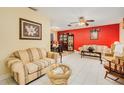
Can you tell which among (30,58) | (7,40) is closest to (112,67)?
(30,58)

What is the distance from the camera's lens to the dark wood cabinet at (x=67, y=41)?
27.4ft

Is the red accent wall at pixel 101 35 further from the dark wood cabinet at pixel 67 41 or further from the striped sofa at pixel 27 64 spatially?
the striped sofa at pixel 27 64

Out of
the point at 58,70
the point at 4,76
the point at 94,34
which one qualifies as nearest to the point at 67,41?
the point at 94,34

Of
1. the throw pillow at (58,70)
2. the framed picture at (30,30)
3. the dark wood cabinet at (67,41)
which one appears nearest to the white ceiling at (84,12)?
the framed picture at (30,30)

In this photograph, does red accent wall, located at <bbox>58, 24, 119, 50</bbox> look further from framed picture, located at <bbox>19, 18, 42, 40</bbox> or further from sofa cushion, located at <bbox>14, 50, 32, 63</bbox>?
sofa cushion, located at <bbox>14, 50, 32, 63</bbox>

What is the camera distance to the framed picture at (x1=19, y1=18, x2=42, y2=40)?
3.16m

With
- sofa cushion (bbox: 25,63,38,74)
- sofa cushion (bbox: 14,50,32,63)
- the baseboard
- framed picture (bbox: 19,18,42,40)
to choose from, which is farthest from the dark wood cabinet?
the baseboard

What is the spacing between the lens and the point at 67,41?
8742 mm

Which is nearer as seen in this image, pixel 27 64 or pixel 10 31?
pixel 27 64

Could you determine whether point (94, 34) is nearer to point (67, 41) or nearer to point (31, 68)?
point (67, 41)

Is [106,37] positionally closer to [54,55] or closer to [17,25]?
[54,55]

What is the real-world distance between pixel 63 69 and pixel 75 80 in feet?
3.20

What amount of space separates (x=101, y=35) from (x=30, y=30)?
4588mm

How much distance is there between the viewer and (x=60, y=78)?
1580 millimetres
